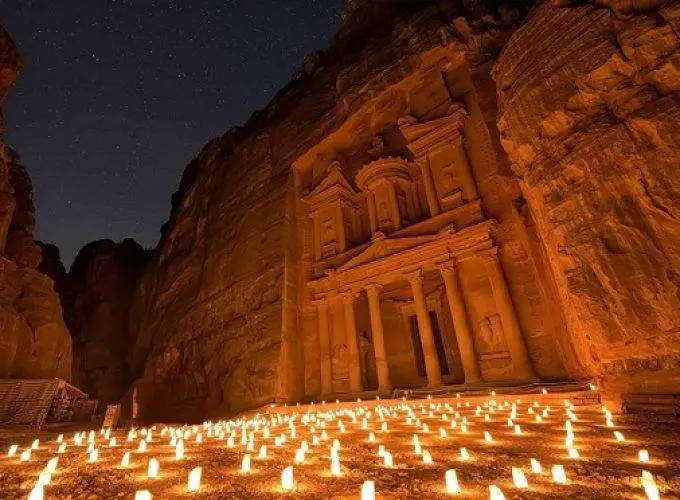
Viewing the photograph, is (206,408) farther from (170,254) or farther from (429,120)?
(429,120)

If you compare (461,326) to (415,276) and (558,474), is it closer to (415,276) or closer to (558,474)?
(415,276)

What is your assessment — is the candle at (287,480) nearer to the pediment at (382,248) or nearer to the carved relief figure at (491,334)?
the carved relief figure at (491,334)

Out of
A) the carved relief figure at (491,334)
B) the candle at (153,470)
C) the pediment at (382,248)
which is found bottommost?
the candle at (153,470)

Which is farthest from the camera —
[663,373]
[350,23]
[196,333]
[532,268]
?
[350,23]

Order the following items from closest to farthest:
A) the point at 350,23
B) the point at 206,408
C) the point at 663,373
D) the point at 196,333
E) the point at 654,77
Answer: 1. the point at 663,373
2. the point at 654,77
3. the point at 206,408
4. the point at 196,333
5. the point at 350,23

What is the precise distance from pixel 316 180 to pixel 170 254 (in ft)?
48.0

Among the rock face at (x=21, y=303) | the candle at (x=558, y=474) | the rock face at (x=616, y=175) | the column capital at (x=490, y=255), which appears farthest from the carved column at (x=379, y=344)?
the rock face at (x=21, y=303)

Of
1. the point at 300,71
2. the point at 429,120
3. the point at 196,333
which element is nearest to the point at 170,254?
the point at 196,333

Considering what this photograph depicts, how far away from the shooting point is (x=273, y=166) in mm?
23094

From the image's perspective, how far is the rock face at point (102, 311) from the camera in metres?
26.6

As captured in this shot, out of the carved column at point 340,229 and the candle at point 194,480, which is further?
the carved column at point 340,229

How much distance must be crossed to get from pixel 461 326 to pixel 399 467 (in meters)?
11.4

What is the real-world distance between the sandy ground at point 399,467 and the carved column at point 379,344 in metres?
9.30

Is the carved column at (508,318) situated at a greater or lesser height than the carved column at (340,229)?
lesser
